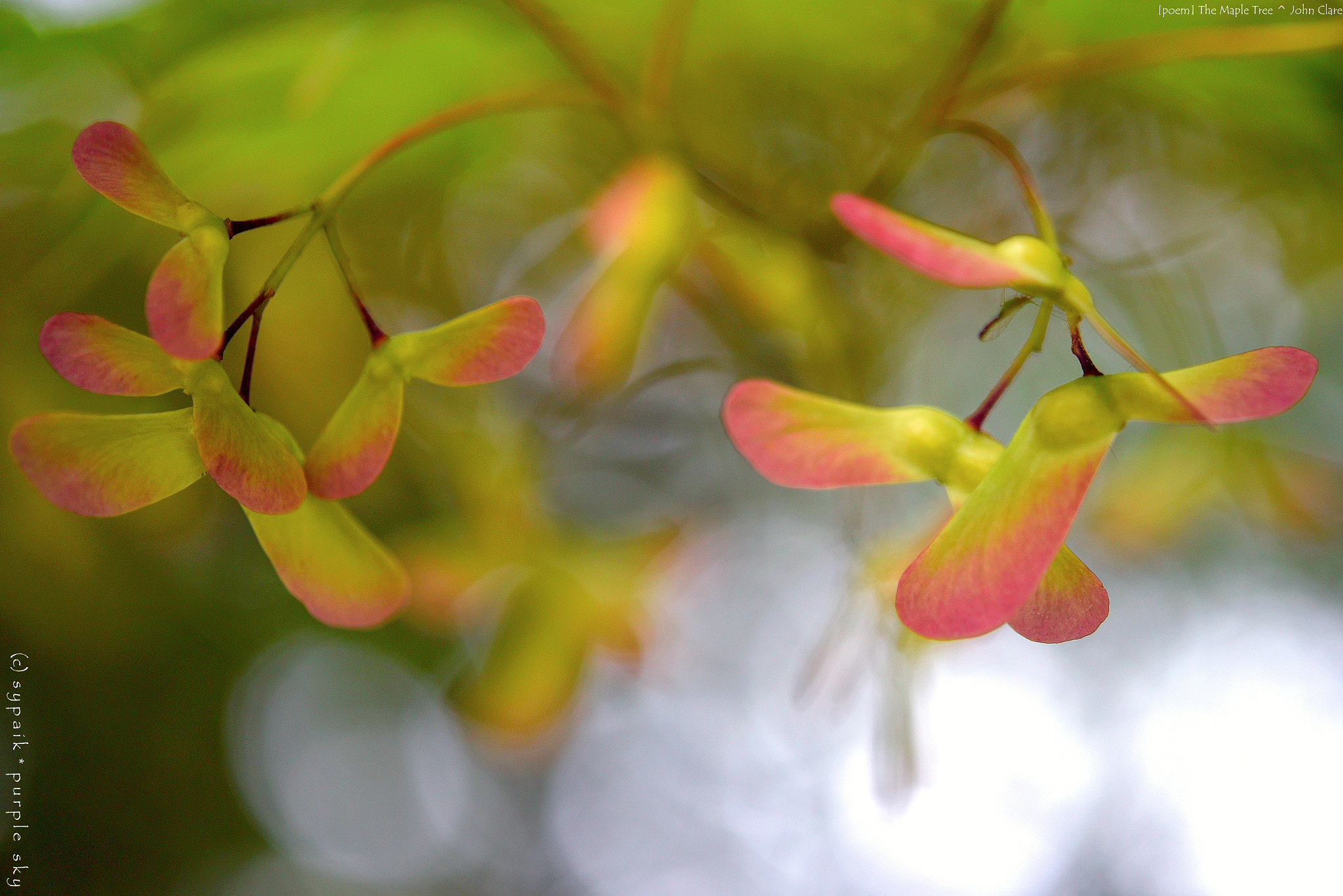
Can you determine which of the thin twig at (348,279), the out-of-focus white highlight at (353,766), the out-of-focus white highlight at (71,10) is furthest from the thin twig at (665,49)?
the out-of-focus white highlight at (353,766)

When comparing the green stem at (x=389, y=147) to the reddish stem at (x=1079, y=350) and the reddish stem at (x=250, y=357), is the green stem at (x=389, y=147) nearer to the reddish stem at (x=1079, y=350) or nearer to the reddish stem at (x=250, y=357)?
the reddish stem at (x=250, y=357)

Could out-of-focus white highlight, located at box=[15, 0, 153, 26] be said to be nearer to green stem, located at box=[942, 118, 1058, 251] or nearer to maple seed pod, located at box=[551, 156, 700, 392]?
maple seed pod, located at box=[551, 156, 700, 392]

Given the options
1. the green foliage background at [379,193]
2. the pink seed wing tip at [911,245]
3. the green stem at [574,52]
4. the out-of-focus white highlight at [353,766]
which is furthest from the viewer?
the out-of-focus white highlight at [353,766]

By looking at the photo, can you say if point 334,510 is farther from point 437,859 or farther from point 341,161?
point 437,859

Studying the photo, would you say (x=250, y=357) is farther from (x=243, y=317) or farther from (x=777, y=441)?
(x=777, y=441)

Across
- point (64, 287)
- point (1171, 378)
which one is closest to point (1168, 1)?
point (1171, 378)

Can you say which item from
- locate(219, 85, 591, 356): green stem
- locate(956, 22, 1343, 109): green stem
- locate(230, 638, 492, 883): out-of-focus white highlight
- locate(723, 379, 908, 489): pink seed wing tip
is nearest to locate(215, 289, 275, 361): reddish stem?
locate(219, 85, 591, 356): green stem
